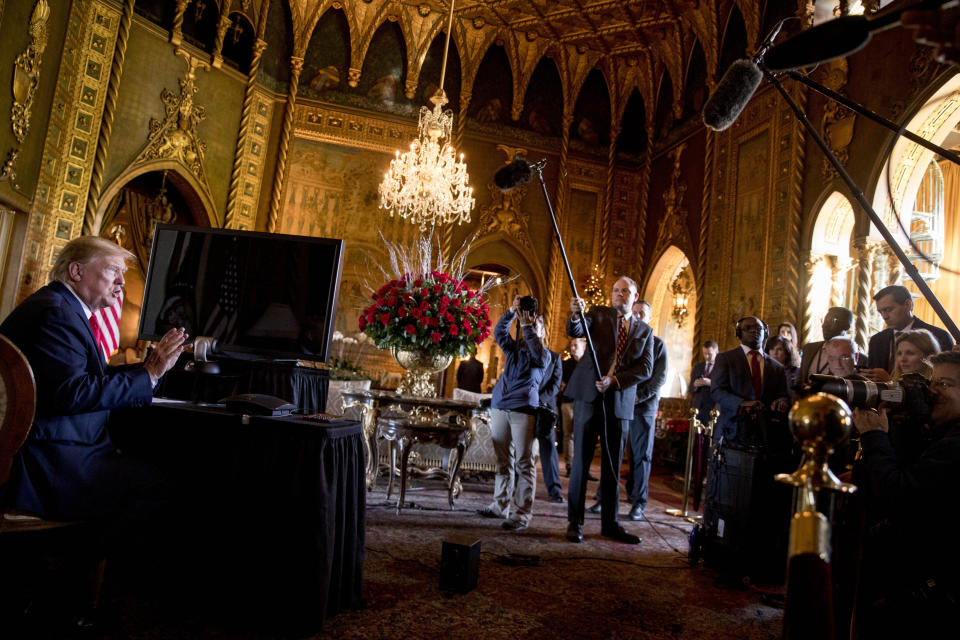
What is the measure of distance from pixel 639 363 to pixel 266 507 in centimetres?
273

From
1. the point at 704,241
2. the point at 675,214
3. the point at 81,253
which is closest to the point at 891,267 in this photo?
the point at 704,241

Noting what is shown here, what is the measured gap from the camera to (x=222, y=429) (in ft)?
7.06

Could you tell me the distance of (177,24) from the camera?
9.01 metres

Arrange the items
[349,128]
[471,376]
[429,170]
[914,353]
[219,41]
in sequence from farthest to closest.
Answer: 1. [349,128]
2. [219,41]
3. [471,376]
4. [429,170]
5. [914,353]

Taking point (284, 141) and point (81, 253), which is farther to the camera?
point (284, 141)

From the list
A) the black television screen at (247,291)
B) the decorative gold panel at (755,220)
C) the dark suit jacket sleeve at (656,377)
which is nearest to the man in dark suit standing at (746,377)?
the dark suit jacket sleeve at (656,377)

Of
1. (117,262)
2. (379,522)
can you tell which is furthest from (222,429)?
(379,522)

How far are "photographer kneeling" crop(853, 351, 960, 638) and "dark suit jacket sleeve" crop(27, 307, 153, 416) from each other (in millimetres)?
2287

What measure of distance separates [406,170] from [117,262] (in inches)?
276

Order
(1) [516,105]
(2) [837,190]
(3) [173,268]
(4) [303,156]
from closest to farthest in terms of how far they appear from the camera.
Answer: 1. (3) [173,268]
2. (2) [837,190]
3. (4) [303,156]
4. (1) [516,105]

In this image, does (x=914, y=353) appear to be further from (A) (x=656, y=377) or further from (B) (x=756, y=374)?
(A) (x=656, y=377)

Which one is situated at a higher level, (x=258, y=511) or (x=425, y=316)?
(x=425, y=316)

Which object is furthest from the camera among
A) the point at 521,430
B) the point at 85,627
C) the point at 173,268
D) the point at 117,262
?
the point at 521,430

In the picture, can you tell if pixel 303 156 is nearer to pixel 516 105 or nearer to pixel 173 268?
pixel 516 105
